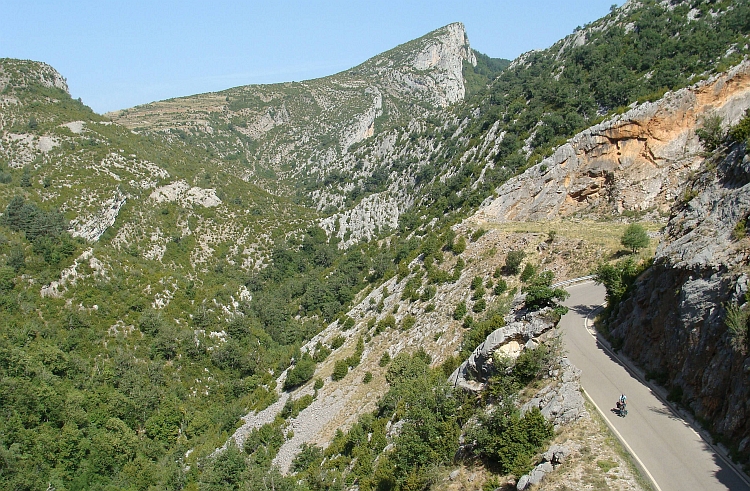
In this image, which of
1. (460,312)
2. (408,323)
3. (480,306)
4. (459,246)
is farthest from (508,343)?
(459,246)

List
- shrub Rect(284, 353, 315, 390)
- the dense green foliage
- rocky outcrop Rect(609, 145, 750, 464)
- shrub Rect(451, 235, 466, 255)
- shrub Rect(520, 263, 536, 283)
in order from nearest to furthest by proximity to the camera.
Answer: rocky outcrop Rect(609, 145, 750, 464) < the dense green foliage < shrub Rect(520, 263, 536, 283) < shrub Rect(284, 353, 315, 390) < shrub Rect(451, 235, 466, 255)

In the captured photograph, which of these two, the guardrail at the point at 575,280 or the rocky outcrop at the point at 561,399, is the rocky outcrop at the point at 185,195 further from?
the rocky outcrop at the point at 561,399

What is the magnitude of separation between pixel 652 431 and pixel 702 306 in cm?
483

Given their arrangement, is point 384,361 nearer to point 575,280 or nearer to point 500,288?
point 500,288

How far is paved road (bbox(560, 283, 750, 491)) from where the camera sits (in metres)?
12.5

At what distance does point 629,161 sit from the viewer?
141 ft

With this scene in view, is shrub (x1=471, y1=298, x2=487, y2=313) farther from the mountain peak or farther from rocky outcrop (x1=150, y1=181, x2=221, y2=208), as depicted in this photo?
the mountain peak

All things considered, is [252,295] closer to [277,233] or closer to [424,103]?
[277,233]

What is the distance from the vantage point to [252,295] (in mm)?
61656

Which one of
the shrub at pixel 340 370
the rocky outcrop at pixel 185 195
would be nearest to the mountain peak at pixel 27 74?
the rocky outcrop at pixel 185 195

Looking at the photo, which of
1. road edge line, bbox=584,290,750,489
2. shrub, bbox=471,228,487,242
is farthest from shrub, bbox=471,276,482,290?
road edge line, bbox=584,290,750,489

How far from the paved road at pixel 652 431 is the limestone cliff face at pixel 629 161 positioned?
2631 cm

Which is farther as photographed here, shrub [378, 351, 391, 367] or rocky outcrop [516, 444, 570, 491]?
shrub [378, 351, 391, 367]

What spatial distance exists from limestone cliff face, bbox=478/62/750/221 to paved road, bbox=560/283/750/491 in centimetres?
2631
